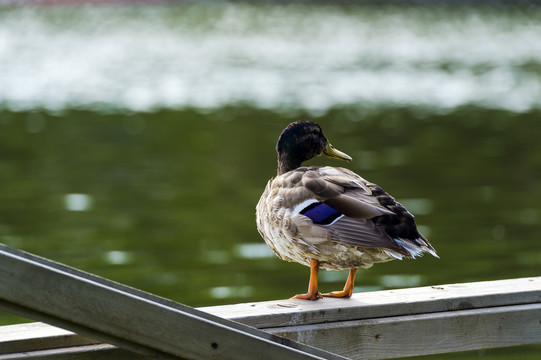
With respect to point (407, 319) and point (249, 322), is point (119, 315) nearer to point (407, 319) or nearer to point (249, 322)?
point (249, 322)

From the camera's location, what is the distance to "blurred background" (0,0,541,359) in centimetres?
706

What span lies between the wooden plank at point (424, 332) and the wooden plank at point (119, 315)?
0.99ft

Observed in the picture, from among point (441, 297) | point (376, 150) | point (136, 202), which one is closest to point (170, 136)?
point (376, 150)

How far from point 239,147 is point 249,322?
9650 millimetres

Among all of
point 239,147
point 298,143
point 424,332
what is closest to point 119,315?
point 424,332

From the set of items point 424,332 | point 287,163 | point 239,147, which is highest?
point 239,147

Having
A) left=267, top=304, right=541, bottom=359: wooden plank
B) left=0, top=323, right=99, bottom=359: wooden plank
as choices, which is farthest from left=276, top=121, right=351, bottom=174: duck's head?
left=0, top=323, right=99, bottom=359: wooden plank

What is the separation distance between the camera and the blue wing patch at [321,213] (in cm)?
292

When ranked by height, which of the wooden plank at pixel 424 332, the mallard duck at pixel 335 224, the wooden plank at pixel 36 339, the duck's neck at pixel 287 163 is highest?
the duck's neck at pixel 287 163

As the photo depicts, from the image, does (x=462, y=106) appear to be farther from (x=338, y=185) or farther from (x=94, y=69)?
(x=338, y=185)

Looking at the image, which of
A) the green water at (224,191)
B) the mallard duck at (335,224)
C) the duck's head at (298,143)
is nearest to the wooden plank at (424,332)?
the mallard duck at (335,224)

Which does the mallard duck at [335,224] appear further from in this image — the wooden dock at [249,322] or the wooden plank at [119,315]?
the wooden plank at [119,315]

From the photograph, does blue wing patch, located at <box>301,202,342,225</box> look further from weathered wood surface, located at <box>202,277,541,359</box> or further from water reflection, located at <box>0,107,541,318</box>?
water reflection, located at <box>0,107,541,318</box>

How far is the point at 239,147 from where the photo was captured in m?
12.0
